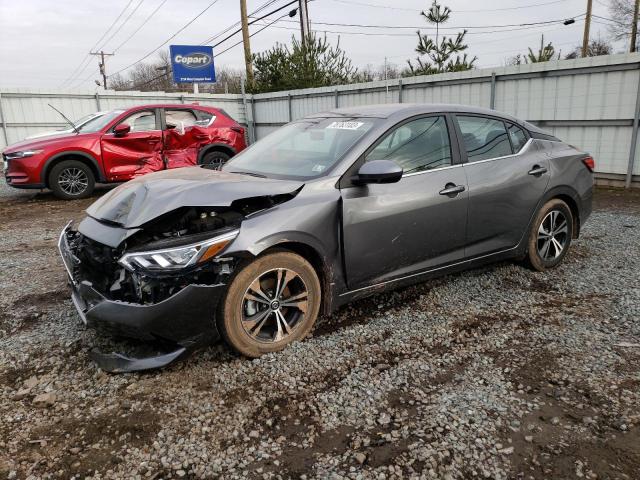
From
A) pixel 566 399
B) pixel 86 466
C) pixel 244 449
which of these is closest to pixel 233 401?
pixel 244 449

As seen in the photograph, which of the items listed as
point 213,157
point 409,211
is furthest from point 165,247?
point 213,157

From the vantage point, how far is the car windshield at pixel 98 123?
9422 millimetres

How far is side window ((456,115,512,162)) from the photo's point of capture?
4.04 m

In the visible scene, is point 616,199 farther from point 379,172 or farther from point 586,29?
point 586,29

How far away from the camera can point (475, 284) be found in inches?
174

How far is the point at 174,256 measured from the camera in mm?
2768

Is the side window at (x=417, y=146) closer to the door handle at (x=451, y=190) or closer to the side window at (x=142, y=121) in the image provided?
the door handle at (x=451, y=190)

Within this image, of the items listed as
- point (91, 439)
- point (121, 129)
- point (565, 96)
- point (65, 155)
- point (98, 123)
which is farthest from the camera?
point (98, 123)

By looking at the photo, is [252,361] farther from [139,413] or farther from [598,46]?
[598,46]

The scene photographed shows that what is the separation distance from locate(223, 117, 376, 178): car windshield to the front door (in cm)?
25

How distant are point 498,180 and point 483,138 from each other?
389mm

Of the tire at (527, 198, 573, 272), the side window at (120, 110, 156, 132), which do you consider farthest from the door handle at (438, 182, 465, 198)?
the side window at (120, 110, 156, 132)

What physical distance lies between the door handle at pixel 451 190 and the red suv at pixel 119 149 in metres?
7.32

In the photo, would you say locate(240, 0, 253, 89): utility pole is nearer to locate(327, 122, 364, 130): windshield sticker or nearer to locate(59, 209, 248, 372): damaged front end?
locate(327, 122, 364, 130): windshield sticker
